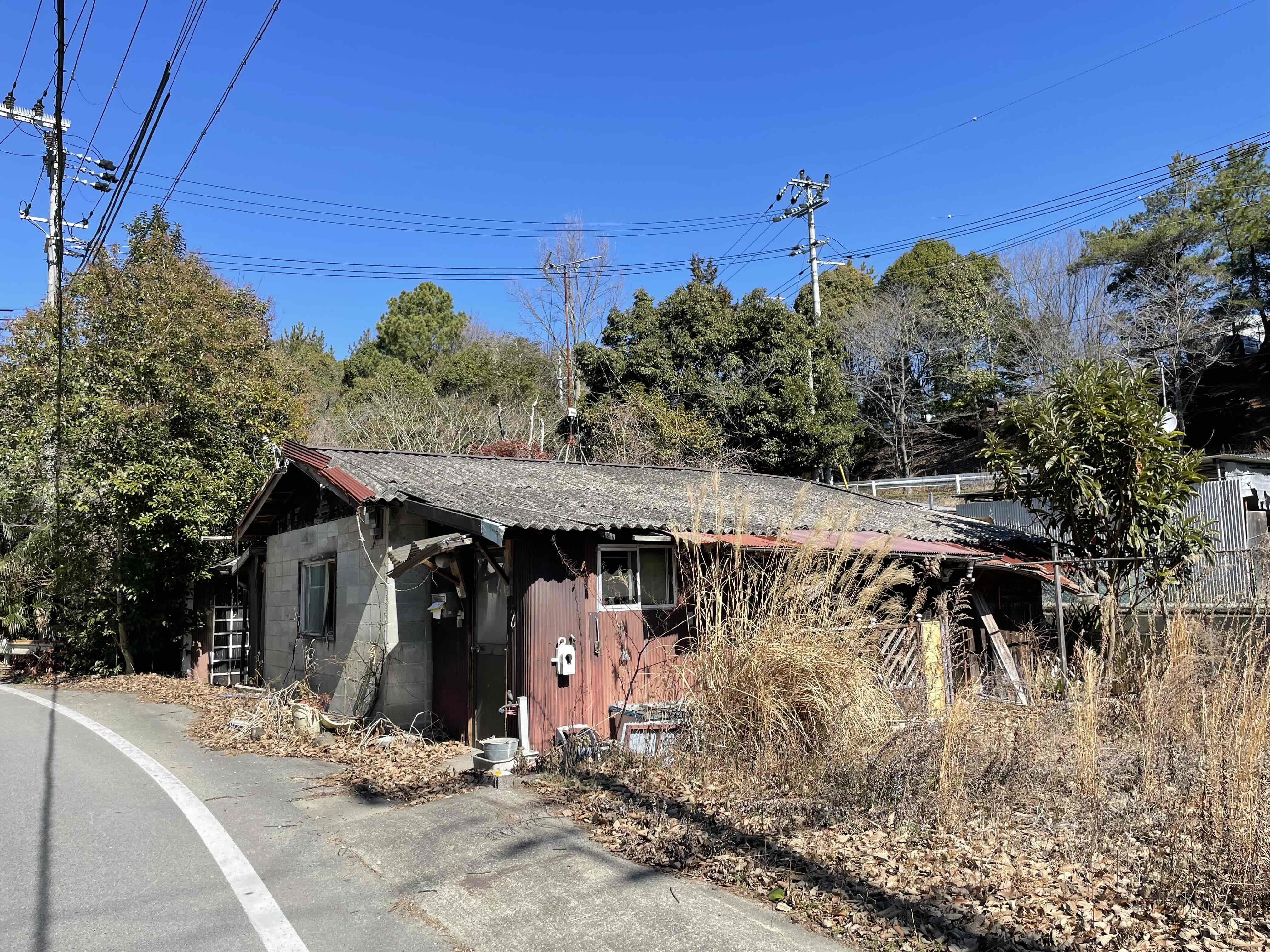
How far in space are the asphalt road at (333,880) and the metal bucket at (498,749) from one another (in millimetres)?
409

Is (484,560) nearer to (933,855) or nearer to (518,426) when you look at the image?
(933,855)

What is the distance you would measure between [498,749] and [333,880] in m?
2.31

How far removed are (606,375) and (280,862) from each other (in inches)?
869

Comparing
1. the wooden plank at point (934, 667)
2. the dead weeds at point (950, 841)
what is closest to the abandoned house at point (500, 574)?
the wooden plank at point (934, 667)

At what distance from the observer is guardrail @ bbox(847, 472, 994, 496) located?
27.1 m

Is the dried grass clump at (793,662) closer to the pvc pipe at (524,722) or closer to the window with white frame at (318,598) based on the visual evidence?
the pvc pipe at (524,722)

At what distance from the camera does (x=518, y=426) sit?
103ft

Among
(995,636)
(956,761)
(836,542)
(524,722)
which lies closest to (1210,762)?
(956,761)

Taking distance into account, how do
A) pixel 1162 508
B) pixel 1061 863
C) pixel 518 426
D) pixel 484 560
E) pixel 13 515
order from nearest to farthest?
pixel 1061 863 → pixel 484 560 → pixel 1162 508 → pixel 13 515 → pixel 518 426

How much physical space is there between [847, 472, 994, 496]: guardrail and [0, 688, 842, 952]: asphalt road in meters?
22.0

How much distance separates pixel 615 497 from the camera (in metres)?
12.0

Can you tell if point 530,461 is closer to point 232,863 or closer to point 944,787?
point 232,863

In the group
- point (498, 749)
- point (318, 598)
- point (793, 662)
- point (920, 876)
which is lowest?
point (920, 876)

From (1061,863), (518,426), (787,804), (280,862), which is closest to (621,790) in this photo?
(787,804)
